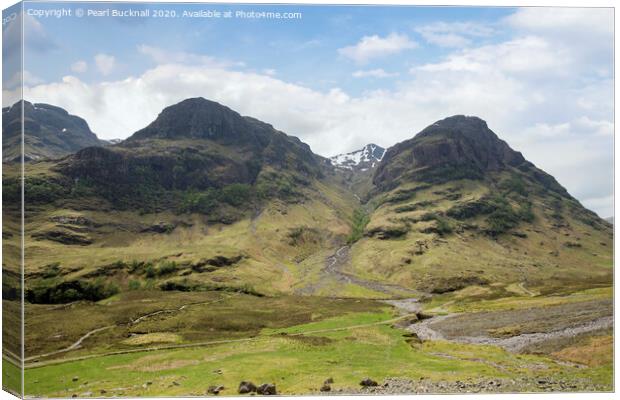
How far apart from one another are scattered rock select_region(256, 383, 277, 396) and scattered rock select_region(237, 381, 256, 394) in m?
0.53

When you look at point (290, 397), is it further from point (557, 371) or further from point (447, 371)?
point (557, 371)

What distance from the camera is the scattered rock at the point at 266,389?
41062 millimetres

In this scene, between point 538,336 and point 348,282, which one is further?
point 348,282

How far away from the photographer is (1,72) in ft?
137

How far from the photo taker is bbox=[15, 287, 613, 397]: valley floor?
4281cm

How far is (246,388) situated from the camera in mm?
41375

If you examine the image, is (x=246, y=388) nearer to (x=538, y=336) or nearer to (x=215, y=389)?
(x=215, y=389)

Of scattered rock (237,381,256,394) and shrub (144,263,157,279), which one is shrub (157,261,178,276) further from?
scattered rock (237,381,256,394)

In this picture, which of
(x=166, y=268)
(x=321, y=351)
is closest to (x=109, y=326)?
(x=321, y=351)

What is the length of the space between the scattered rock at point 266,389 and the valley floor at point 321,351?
104cm

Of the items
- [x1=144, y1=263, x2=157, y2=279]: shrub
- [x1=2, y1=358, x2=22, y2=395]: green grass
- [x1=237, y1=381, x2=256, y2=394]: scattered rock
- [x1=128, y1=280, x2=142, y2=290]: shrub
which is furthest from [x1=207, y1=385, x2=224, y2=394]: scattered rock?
[x1=144, y1=263, x2=157, y2=279]: shrub

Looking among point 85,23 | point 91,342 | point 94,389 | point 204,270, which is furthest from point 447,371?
point 204,270

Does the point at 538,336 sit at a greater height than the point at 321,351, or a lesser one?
lesser

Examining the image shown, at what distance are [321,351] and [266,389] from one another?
59.6 ft
